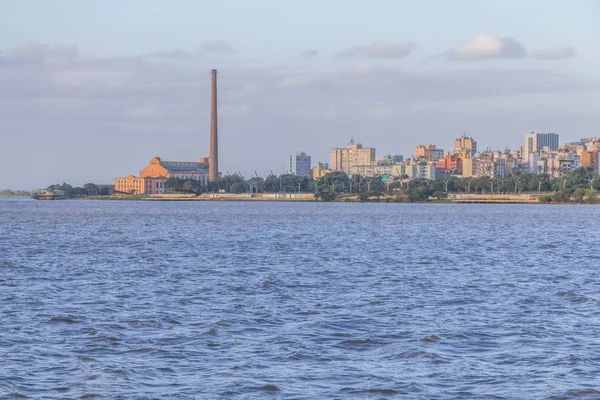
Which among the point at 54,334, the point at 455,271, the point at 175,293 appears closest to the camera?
the point at 54,334

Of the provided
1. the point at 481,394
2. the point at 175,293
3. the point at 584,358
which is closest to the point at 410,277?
the point at 175,293

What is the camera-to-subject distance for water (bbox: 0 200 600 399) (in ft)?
65.2

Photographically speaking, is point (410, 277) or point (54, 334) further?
point (410, 277)

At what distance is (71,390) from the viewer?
19172 millimetres

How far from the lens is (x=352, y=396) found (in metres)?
18.9

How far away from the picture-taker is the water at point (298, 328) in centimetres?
1986

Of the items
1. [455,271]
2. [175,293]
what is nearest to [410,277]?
[455,271]

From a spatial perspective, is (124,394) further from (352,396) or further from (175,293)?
(175,293)

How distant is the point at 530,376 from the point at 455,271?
24.3 m

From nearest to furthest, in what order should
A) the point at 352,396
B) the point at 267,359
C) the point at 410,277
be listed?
the point at 352,396 → the point at 267,359 → the point at 410,277

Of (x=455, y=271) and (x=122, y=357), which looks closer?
(x=122, y=357)

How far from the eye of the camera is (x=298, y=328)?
26375 millimetres

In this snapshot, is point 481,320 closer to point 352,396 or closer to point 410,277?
point 352,396

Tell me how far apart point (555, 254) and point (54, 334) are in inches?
1525
